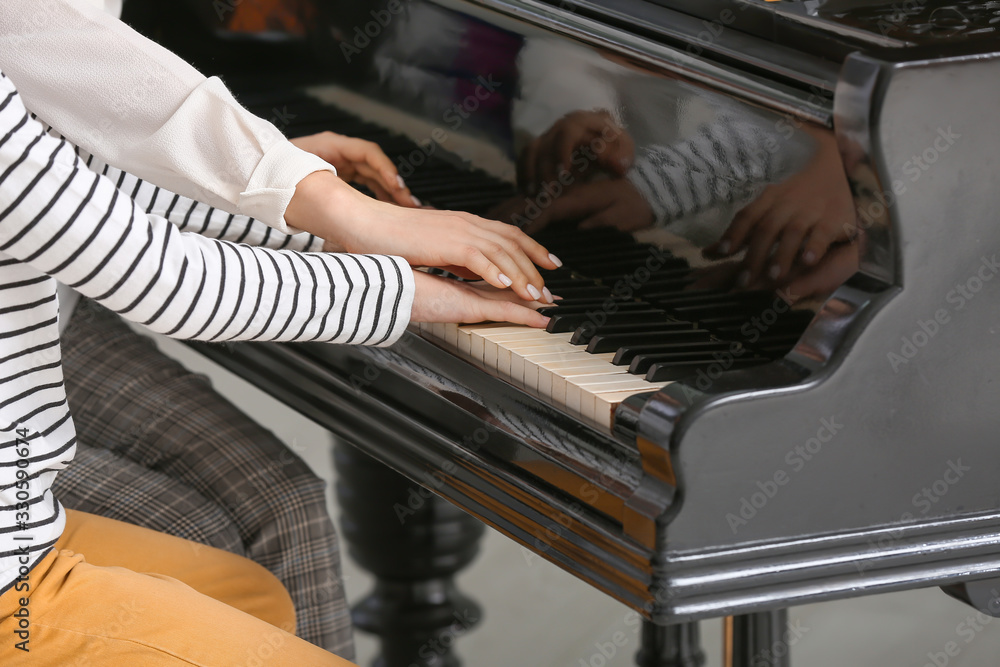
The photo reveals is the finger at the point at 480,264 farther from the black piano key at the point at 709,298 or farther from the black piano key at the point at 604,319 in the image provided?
the black piano key at the point at 709,298

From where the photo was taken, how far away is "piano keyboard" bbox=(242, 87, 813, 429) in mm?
1035

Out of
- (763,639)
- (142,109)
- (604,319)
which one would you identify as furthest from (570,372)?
(142,109)

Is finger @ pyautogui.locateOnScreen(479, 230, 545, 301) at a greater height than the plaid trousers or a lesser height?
greater

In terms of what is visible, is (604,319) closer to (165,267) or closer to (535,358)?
(535,358)

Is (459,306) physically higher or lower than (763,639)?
higher

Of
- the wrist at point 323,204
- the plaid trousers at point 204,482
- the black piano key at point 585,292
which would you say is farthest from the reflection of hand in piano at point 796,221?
the plaid trousers at point 204,482

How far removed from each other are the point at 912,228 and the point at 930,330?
3.6 inches

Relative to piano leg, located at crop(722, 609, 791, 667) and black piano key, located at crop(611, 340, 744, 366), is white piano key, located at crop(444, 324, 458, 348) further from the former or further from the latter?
piano leg, located at crop(722, 609, 791, 667)

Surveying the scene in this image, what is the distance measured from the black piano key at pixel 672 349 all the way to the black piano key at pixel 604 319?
0.22 feet

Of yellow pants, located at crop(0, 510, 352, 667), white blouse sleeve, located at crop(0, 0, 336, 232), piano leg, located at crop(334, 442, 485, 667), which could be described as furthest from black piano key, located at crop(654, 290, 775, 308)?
piano leg, located at crop(334, 442, 485, 667)

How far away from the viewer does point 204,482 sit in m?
1.56

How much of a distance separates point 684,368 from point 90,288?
21.3 inches

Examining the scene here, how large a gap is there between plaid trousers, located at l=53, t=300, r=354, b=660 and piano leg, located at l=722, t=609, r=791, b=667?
56cm

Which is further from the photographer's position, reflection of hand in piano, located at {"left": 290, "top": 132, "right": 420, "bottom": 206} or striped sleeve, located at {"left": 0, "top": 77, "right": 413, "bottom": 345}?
reflection of hand in piano, located at {"left": 290, "top": 132, "right": 420, "bottom": 206}
